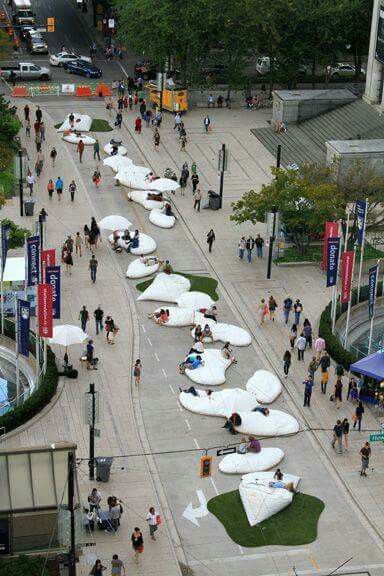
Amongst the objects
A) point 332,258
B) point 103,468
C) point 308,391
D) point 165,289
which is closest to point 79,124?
point 165,289

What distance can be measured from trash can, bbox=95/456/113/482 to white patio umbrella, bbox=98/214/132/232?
2165 centimetres

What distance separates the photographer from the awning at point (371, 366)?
49.4 m

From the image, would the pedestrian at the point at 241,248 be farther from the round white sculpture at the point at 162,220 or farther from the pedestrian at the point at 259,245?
the round white sculpture at the point at 162,220

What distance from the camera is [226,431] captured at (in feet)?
154

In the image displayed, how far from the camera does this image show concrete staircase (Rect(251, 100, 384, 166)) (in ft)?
254

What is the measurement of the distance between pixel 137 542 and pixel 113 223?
2664 centimetres

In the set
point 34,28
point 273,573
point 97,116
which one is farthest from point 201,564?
point 34,28

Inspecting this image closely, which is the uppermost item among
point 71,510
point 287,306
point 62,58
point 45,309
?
point 71,510

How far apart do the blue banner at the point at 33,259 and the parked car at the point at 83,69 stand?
152ft

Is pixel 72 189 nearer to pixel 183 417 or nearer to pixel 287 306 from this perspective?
pixel 287 306

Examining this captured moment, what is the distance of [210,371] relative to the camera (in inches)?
1991

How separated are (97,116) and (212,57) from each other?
1147 centimetres

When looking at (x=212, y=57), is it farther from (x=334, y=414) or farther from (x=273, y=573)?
(x=273, y=573)

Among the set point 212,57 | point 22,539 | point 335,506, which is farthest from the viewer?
point 212,57
